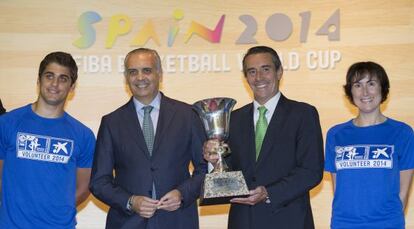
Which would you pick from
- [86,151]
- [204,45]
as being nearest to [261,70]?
[86,151]

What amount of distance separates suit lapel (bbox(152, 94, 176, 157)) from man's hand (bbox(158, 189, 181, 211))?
0.25m

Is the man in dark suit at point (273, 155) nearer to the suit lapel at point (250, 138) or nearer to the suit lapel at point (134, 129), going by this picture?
the suit lapel at point (250, 138)

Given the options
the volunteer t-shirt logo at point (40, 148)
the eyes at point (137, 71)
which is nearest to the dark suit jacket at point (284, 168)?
the eyes at point (137, 71)

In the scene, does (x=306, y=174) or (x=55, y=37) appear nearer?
(x=306, y=174)

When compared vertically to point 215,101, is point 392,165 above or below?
below

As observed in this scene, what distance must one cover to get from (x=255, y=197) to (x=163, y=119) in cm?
66

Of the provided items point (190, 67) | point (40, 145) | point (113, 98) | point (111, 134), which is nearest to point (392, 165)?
point (111, 134)

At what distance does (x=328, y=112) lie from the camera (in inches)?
198

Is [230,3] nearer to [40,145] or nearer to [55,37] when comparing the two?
[55,37]

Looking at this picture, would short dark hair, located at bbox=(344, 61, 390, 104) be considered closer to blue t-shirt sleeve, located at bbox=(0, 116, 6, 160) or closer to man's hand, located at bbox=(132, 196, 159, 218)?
man's hand, located at bbox=(132, 196, 159, 218)

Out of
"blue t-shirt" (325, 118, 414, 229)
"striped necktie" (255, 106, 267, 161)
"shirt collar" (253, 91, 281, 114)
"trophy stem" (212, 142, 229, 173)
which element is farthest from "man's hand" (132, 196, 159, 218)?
"blue t-shirt" (325, 118, 414, 229)

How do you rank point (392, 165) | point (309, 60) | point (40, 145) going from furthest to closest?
point (309, 60) → point (40, 145) → point (392, 165)

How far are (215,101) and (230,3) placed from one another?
6.43 feet

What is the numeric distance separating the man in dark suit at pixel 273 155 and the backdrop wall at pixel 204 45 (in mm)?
1504
